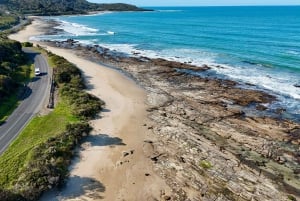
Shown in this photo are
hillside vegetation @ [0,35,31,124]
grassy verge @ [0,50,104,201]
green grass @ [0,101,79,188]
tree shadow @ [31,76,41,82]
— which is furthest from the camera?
tree shadow @ [31,76,41,82]

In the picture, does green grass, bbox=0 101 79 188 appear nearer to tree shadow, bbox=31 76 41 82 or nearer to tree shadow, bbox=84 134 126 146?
tree shadow, bbox=84 134 126 146

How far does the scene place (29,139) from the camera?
119 ft

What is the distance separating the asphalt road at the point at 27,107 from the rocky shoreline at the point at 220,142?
49.8 feet

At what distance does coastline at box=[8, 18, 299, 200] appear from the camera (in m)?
29.5

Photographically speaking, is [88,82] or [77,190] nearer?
[77,190]

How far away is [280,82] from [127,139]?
34.8m

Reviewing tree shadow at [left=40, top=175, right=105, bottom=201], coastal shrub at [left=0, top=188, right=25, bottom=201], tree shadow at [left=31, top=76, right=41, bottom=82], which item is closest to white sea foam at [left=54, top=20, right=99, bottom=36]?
tree shadow at [left=31, top=76, right=41, bottom=82]

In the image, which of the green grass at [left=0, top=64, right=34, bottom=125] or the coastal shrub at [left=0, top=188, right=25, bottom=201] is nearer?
the coastal shrub at [left=0, top=188, right=25, bottom=201]

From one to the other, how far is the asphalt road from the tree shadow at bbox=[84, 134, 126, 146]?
8365 mm

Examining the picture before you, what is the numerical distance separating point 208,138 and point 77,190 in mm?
16600

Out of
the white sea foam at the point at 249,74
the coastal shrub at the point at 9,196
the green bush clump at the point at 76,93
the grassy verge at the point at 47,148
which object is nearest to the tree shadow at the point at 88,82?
the green bush clump at the point at 76,93

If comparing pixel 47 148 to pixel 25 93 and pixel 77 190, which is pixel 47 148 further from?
pixel 25 93

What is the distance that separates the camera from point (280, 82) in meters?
59.6

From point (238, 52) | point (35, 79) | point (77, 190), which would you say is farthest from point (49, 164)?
point (238, 52)
